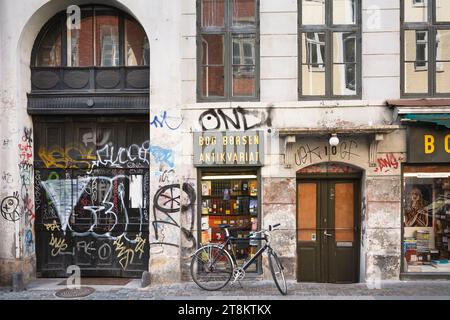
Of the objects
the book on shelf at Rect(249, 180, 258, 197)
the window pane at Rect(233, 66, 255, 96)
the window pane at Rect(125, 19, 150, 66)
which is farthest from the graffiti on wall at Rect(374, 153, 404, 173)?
the window pane at Rect(125, 19, 150, 66)

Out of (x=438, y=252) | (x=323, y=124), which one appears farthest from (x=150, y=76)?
(x=438, y=252)

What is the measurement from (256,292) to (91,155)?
495 centimetres

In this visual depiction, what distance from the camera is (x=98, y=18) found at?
9766 mm

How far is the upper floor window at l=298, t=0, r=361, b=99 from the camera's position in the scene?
920cm

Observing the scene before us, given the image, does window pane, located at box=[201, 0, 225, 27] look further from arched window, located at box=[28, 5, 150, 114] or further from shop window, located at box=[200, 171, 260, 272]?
shop window, located at box=[200, 171, 260, 272]

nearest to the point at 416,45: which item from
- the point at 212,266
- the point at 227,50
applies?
the point at 227,50

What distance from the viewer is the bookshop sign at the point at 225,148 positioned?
9.16 m

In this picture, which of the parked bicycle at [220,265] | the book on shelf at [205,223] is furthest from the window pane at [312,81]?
the book on shelf at [205,223]

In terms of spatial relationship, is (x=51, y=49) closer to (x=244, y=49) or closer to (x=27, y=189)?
(x=27, y=189)

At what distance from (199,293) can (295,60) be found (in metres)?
5.47

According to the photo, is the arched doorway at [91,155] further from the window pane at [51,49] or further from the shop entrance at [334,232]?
the shop entrance at [334,232]

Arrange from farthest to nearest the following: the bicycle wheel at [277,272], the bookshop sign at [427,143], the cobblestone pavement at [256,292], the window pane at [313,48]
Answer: the window pane at [313,48], the bookshop sign at [427,143], the bicycle wheel at [277,272], the cobblestone pavement at [256,292]

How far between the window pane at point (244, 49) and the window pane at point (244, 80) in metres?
0.16

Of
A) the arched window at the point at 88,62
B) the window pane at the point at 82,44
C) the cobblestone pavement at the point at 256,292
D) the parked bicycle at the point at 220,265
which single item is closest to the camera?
the cobblestone pavement at the point at 256,292
